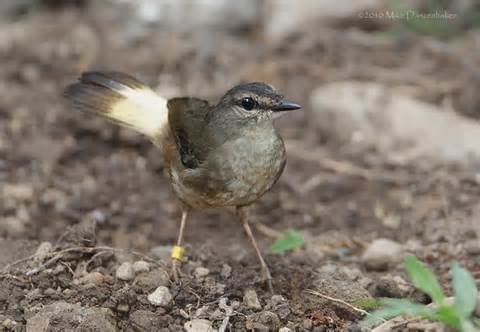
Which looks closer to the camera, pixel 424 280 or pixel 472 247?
pixel 424 280

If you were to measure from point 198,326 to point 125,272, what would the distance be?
→ 0.63m

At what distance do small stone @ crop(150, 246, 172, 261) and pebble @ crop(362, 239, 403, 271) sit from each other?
46.7 inches

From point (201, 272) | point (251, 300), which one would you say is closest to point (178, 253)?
point (201, 272)

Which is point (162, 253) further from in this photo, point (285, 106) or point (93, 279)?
point (285, 106)

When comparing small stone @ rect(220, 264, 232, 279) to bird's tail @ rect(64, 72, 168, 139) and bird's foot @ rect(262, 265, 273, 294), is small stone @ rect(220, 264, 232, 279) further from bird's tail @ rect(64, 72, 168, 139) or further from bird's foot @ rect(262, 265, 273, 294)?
bird's tail @ rect(64, 72, 168, 139)

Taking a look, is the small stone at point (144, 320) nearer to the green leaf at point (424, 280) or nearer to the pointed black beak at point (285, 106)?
the green leaf at point (424, 280)

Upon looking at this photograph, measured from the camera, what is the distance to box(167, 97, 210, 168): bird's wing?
475 cm

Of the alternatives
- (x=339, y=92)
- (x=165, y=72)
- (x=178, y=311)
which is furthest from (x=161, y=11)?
(x=178, y=311)

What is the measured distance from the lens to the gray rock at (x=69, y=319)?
3.66 metres

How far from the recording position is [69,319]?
3703 mm

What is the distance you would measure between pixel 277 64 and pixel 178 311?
4319mm

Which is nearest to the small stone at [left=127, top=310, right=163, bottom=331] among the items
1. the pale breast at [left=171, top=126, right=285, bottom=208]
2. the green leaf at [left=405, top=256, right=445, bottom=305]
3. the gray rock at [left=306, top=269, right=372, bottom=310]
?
the gray rock at [left=306, top=269, right=372, bottom=310]

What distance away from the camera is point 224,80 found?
306 inches

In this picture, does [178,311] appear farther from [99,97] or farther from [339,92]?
[339,92]
